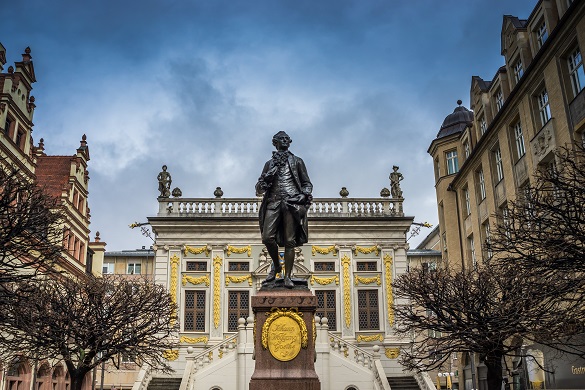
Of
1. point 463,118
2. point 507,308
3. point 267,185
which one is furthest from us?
point 463,118

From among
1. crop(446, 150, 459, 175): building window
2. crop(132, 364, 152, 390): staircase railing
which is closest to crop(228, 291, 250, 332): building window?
crop(132, 364, 152, 390): staircase railing

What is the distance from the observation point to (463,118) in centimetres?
3831

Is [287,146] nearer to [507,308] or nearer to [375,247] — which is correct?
[507,308]

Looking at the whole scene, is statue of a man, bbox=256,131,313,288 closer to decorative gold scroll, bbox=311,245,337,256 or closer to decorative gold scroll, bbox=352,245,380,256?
decorative gold scroll, bbox=311,245,337,256

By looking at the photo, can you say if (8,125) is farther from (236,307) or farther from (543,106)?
(543,106)

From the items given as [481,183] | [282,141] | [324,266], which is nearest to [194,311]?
[324,266]

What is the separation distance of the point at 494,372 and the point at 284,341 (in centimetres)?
1167

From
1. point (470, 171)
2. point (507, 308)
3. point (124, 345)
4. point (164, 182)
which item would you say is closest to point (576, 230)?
point (507, 308)

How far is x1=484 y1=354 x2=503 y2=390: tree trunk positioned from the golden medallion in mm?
11399

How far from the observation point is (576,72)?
67.4ft

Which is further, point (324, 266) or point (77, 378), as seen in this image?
point (324, 266)

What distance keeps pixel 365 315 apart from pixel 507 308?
14990mm

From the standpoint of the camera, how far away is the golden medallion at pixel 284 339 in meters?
8.82

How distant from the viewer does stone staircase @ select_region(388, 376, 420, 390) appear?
91.1 ft
